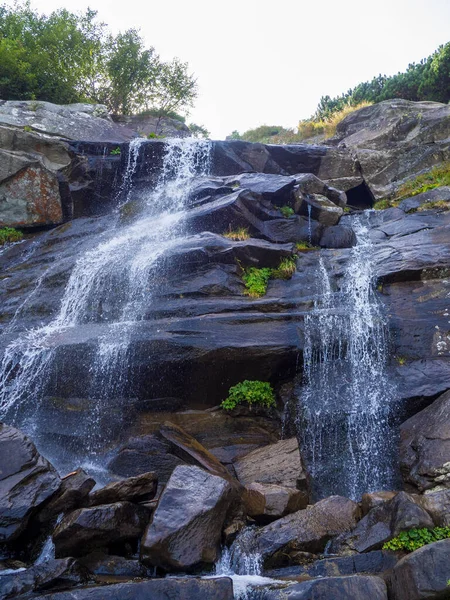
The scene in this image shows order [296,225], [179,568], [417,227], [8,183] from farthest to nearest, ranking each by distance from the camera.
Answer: [8,183] → [296,225] → [417,227] → [179,568]

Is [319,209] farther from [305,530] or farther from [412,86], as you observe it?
[412,86]

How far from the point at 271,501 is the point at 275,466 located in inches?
47.6

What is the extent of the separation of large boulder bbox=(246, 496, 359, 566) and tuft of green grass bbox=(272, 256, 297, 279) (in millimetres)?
6358

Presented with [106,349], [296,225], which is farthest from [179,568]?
[296,225]

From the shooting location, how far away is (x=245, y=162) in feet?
61.7

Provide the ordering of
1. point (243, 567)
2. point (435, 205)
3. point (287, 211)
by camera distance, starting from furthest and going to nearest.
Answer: point (287, 211)
point (435, 205)
point (243, 567)

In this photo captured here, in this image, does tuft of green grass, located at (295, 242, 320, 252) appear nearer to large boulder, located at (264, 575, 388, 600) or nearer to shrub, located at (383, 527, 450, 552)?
shrub, located at (383, 527, 450, 552)

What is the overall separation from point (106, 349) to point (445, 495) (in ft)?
22.7

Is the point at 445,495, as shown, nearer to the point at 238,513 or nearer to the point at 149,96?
the point at 238,513

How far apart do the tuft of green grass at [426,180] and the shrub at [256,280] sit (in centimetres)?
717

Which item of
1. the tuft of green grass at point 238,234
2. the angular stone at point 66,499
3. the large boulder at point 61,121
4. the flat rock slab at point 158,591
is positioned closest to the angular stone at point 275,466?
the angular stone at point 66,499

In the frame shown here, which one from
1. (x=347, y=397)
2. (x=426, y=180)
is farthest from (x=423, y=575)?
(x=426, y=180)

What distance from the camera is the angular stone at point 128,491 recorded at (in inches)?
279

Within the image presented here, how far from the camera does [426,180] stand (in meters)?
17.5
